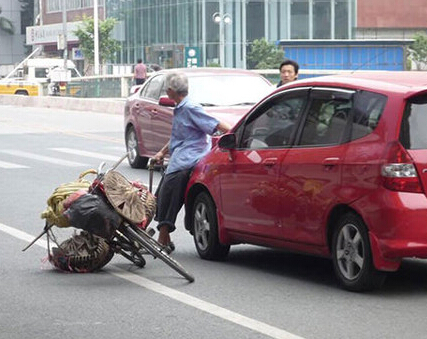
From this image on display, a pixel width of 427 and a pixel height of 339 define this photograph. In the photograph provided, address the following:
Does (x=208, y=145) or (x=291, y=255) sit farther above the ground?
(x=208, y=145)

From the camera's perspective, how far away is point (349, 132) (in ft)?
30.9

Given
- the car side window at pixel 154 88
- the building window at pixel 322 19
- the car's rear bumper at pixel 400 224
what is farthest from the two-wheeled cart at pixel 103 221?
the building window at pixel 322 19

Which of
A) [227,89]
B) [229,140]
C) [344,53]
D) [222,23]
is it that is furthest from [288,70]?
[222,23]

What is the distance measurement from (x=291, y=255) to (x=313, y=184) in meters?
2.10

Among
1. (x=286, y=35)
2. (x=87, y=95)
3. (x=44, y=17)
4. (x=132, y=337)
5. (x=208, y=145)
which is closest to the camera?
(x=132, y=337)

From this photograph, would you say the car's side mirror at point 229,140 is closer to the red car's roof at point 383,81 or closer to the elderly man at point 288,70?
the red car's roof at point 383,81

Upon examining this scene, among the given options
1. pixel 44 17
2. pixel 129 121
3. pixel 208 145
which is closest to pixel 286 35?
pixel 44 17

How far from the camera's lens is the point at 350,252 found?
9.35 meters

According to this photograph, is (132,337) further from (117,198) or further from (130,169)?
(130,169)

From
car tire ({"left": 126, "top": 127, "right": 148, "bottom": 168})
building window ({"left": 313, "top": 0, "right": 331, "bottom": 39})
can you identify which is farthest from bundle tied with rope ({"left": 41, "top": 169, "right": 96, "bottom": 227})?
building window ({"left": 313, "top": 0, "right": 331, "bottom": 39})

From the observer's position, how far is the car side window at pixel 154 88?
21.1 m

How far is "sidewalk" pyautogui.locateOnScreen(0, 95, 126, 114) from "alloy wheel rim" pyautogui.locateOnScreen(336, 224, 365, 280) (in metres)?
32.5

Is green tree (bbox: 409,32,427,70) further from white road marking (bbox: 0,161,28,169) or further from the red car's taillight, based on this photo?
the red car's taillight

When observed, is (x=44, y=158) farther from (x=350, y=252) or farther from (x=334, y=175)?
(x=350, y=252)
